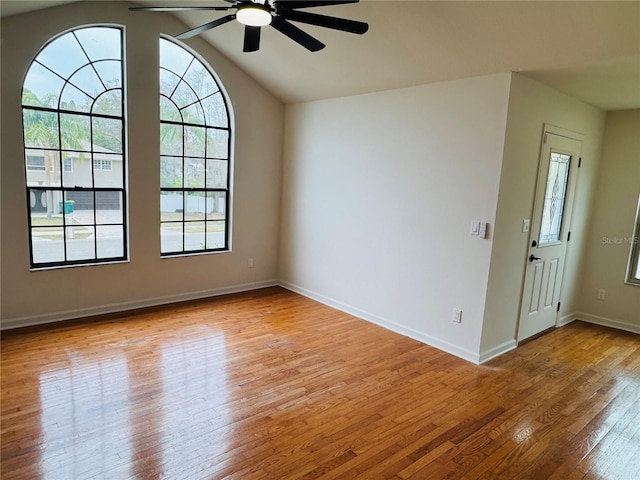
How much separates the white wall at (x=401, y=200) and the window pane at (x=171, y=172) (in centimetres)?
146

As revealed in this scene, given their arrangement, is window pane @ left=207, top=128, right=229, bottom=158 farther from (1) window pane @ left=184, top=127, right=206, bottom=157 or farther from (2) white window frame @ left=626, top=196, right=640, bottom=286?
(2) white window frame @ left=626, top=196, right=640, bottom=286

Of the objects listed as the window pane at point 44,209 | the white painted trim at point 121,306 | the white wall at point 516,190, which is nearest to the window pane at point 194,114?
the window pane at point 44,209

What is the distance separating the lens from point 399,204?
418cm

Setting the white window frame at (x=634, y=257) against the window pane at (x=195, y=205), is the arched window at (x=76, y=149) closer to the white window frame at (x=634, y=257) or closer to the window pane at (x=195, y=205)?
the window pane at (x=195, y=205)

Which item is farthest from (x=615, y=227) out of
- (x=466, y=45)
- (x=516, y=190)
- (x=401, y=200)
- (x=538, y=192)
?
(x=466, y=45)

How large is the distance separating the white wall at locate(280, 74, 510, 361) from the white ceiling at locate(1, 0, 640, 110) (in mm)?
253

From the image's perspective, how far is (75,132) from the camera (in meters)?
4.05

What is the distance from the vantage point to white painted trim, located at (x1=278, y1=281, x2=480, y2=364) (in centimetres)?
368

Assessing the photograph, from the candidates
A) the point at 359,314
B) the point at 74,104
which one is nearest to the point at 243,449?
the point at 359,314

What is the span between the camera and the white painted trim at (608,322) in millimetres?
4574

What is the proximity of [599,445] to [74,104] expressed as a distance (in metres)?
5.15

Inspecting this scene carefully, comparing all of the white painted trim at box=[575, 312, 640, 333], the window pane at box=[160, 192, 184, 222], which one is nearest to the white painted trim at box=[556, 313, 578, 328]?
the white painted trim at box=[575, 312, 640, 333]

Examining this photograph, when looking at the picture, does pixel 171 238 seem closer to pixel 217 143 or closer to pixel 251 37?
pixel 217 143

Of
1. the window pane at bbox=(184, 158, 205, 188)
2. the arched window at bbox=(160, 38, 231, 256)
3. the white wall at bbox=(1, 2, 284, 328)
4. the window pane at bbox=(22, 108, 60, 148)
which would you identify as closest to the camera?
the white wall at bbox=(1, 2, 284, 328)
